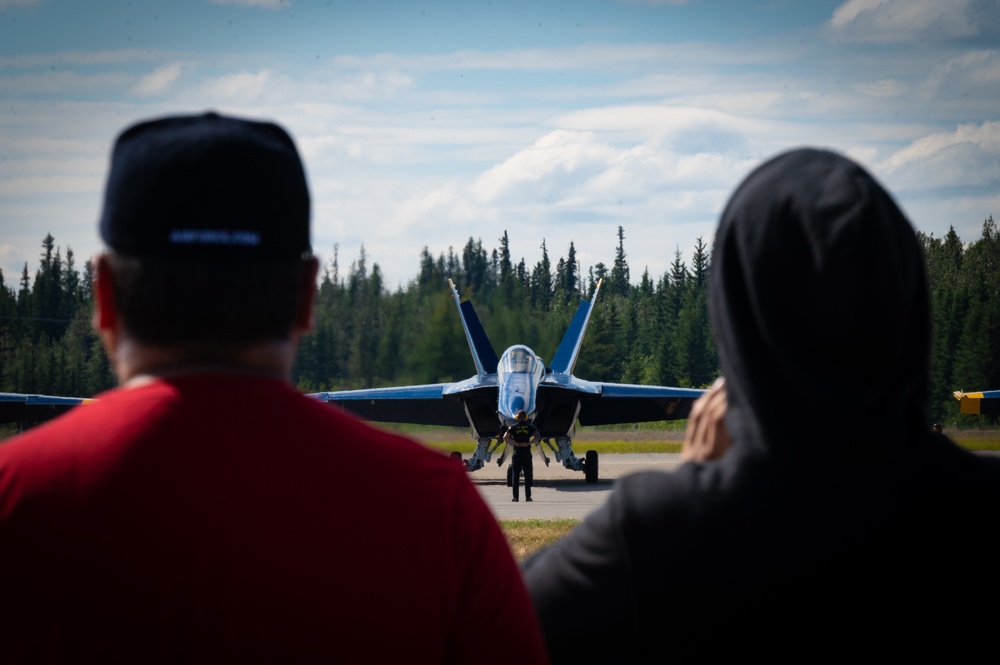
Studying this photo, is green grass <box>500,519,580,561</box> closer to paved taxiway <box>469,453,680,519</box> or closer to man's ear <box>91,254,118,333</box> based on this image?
paved taxiway <box>469,453,680,519</box>

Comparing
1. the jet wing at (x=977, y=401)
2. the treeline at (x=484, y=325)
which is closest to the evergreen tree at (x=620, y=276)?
the treeline at (x=484, y=325)

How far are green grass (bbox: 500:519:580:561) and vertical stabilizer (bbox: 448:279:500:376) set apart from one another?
37.7 ft

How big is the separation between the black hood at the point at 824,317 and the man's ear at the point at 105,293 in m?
0.93

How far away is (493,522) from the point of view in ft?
5.16

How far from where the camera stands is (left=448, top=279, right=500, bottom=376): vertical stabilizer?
26.1 meters

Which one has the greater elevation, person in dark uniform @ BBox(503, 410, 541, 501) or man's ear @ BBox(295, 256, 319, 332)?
man's ear @ BBox(295, 256, 319, 332)

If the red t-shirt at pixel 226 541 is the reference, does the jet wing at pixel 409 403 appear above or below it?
below

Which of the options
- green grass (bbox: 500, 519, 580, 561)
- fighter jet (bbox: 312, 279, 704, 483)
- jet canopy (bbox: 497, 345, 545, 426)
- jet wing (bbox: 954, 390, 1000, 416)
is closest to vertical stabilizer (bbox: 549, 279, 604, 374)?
fighter jet (bbox: 312, 279, 704, 483)

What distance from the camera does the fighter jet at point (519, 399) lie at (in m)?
21.5

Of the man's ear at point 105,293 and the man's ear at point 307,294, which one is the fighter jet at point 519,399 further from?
the man's ear at point 105,293

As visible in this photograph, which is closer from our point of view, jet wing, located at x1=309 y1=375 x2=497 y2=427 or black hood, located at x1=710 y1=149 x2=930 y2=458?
black hood, located at x1=710 y1=149 x2=930 y2=458

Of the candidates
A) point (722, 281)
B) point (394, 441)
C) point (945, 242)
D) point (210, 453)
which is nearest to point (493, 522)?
point (394, 441)

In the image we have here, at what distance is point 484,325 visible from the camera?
27156mm

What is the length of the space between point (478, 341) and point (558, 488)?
4.49 m
